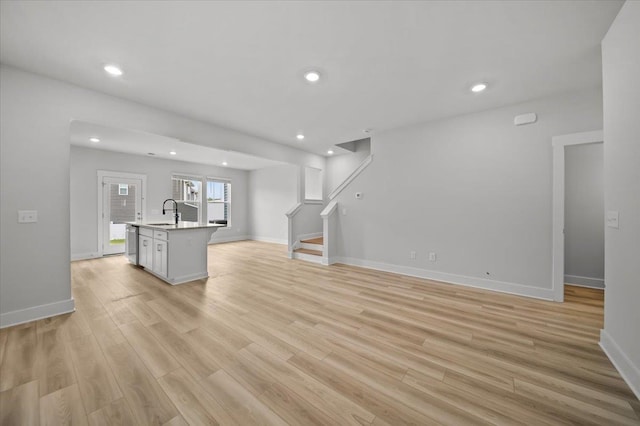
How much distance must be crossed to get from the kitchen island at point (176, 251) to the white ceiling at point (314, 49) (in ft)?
6.52

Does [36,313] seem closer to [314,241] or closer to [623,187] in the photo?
[314,241]

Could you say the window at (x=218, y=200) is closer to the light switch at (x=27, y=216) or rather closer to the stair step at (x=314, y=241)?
the stair step at (x=314, y=241)

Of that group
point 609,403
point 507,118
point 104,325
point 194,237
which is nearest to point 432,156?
point 507,118

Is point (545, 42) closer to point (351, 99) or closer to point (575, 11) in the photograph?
point (575, 11)

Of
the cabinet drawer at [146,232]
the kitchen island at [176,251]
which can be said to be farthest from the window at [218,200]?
the kitchen island at [176,251]

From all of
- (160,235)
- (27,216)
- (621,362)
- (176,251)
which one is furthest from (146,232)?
(621,362)

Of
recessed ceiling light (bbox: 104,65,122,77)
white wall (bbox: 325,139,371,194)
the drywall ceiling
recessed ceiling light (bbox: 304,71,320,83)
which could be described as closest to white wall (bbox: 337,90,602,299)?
white wall (bbox: 325,139,371,194)

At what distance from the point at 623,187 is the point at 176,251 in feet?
16.7

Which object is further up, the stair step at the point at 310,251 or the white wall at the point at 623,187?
the white wall at the point at 623,187

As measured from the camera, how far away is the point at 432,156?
401 centimetres

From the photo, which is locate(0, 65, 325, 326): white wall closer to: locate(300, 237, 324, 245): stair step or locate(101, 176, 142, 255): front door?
locate(101, 176, 142, 255): front door

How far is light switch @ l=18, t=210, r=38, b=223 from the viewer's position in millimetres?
2489

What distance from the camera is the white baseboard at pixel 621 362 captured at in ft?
4.99

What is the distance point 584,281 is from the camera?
366 cm
